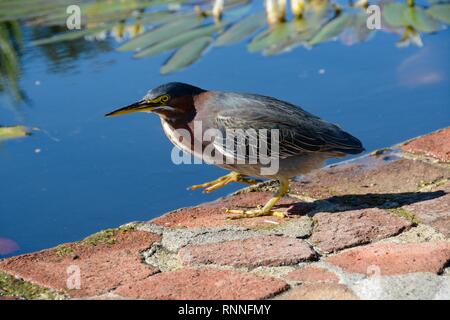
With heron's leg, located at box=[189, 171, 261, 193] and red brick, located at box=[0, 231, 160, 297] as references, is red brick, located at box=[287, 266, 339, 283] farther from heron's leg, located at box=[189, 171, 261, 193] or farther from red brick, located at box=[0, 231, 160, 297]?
heron's leg, located at box=[189, 171, 261, 193]

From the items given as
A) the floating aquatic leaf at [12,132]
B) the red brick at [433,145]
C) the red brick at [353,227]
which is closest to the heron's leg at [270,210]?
the red brick at [353,227]

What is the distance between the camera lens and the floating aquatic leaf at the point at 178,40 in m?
6.53

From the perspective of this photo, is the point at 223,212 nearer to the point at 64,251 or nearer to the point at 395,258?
the point at 64,251

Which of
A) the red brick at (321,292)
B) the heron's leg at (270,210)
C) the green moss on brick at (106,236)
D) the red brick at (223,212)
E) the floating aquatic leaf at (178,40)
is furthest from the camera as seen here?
the floating aquatic leaf at (178,40)

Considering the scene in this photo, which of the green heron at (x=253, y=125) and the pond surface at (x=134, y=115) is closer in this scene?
the green heron at (x=253, y=125)

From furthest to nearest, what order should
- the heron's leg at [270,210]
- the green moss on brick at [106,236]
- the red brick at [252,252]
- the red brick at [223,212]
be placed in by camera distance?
the heron's leg at [270,210] < the red brick at [223,212] < the green moss on brick at [106,236] < the red brick at [252,252]

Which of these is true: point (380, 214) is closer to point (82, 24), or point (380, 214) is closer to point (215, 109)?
point (215, 109)

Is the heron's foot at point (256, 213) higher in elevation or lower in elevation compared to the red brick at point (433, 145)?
lower

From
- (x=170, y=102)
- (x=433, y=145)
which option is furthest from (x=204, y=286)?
(x=433, y=145)

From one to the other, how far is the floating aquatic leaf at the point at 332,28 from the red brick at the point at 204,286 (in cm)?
361

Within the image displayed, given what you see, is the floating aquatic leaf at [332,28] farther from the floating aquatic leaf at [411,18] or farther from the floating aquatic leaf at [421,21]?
the floating aquatic leaf at [421,21]


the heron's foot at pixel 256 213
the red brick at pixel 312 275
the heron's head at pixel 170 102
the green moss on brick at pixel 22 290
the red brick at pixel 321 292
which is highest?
the heron's head at pixel 170 102
